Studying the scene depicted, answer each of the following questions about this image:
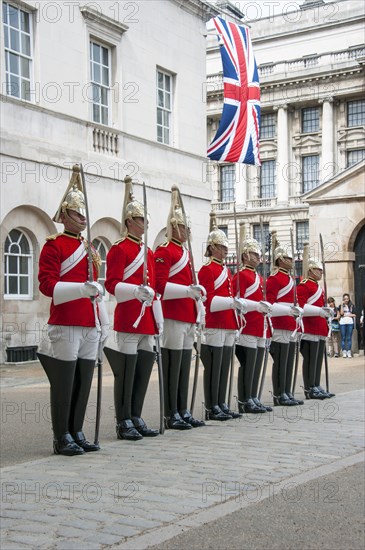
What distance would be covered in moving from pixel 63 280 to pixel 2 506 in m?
2.33

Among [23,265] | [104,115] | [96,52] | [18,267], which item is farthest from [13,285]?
[96,52]

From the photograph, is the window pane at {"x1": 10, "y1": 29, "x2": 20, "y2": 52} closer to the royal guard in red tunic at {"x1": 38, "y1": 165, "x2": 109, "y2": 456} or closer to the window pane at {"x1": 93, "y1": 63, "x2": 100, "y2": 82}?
the window pane at {"x1": 93, "y1": 63, "x2": 100, "y2": 82}

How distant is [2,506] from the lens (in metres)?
5.51

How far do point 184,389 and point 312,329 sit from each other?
3.40 meters

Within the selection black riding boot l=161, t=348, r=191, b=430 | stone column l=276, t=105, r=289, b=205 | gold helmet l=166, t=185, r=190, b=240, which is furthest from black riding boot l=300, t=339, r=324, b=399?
stone column l=276, t=105, r=289, b=205

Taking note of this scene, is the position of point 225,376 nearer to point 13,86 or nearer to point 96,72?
point 13,86

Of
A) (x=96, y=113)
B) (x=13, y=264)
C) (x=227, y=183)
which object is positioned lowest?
(x=13, y=264)

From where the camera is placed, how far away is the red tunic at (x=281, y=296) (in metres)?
11.0

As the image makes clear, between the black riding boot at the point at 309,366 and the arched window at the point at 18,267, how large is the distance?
7.54 metres

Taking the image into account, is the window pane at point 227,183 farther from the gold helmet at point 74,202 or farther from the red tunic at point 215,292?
the gold helmet at point 74,202

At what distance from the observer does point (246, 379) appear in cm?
1010

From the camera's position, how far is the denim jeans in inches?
875

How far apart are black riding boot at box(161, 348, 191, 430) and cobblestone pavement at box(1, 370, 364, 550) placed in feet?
0.64

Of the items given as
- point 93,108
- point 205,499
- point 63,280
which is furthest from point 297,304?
point 93,108
